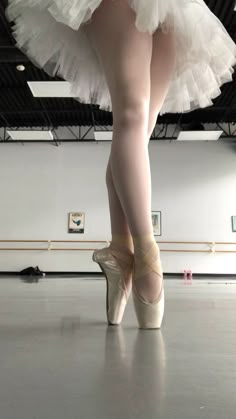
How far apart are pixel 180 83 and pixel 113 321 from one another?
2.59 ft

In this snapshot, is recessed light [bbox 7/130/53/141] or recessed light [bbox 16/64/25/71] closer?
recessed light [bbox 16/64/25/71]

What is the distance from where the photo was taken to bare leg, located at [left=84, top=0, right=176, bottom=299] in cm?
81

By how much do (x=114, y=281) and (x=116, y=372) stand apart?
41 cm

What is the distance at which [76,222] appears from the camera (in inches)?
297

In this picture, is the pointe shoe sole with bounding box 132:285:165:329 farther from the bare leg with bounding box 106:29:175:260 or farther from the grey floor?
the bare leg with bounding box 106:29:175:260

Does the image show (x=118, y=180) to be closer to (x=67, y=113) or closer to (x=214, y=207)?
(x=67, y=113)

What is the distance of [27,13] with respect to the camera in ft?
3.26

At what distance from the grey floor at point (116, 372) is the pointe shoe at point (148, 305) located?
1.3 inches

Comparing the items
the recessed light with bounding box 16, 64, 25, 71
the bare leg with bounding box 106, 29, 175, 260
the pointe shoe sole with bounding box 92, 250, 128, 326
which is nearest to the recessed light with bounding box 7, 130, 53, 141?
the recessed light with bounding box 16, 64, 25, 71

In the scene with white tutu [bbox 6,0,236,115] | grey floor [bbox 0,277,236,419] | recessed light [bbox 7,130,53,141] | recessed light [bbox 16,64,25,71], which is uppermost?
recessed light [bbox 16,64,25,71]

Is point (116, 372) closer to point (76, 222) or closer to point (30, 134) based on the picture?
point (30, 134)

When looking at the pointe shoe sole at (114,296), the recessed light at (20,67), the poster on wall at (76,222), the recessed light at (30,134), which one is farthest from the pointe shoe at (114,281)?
the poster on wall at (76,222)

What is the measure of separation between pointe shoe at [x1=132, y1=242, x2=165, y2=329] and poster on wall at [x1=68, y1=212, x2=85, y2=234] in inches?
265

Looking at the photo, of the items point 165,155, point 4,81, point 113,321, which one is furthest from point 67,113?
point 113,321
